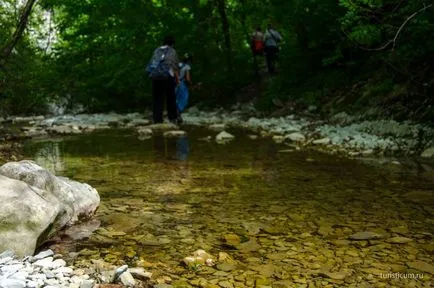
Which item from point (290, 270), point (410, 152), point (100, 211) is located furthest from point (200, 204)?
point (410, 152)

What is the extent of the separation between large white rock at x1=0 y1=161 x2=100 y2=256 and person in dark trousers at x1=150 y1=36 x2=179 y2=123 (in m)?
7.41

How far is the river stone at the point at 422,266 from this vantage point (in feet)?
10.4

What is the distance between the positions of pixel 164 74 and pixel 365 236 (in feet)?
27.9

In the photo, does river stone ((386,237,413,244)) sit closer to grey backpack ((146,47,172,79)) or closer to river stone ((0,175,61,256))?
river stone ((0,175,61,256))

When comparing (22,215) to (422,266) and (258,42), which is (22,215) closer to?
(422,266)

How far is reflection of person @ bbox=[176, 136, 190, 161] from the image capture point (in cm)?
761

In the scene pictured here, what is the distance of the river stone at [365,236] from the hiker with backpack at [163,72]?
8419 mm

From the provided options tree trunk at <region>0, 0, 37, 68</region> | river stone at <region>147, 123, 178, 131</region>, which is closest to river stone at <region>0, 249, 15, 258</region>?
tree trunk at <region>0, 0, 37, 68</region>

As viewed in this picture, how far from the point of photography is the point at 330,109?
1122 cm

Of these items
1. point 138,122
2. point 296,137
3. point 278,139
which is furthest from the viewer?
point 138,122

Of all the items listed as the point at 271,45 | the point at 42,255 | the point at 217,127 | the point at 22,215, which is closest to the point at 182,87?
the point at 217,127

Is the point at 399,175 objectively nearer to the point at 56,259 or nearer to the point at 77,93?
the point at 56,259

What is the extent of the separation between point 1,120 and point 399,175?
12069 millimetres

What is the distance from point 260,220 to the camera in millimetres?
4262
